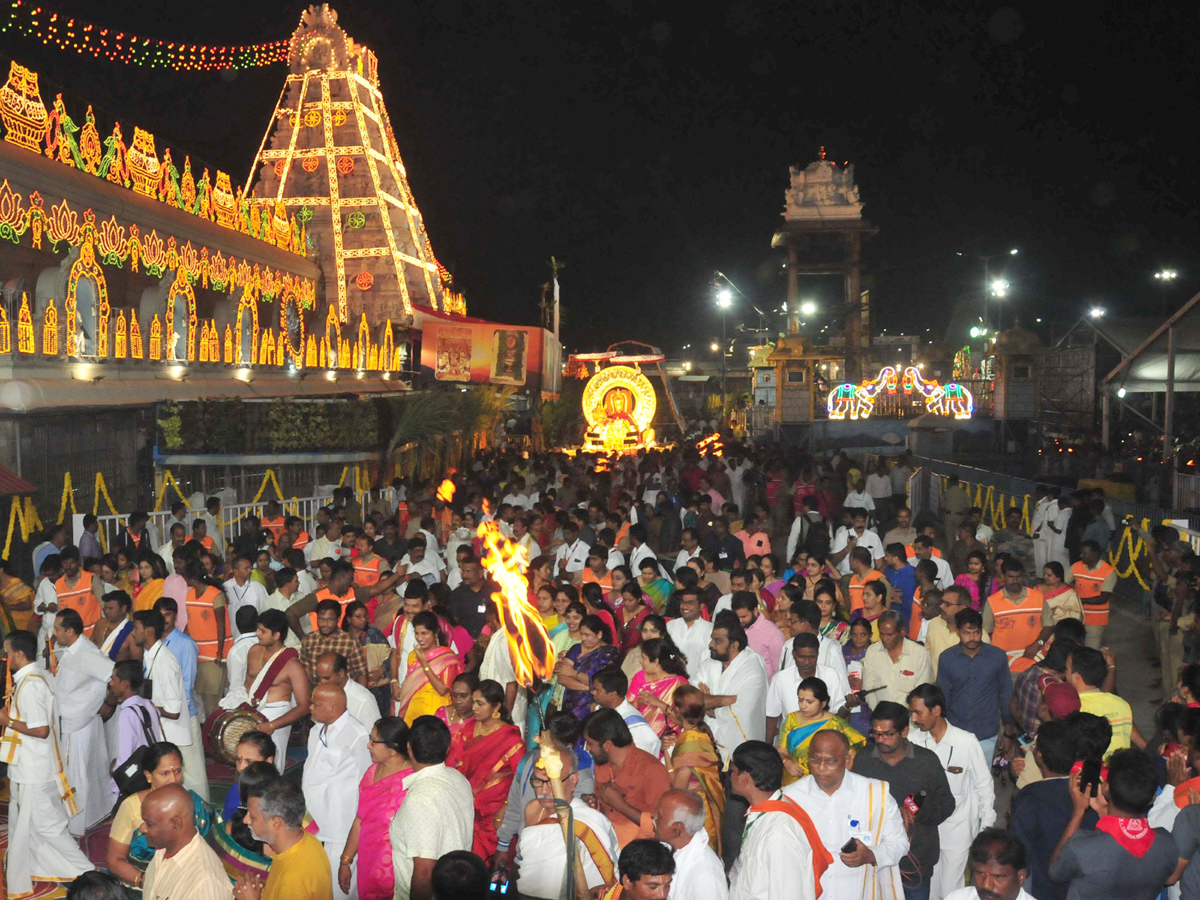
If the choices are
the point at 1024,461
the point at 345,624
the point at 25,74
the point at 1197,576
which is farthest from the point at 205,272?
the point at 1197,576

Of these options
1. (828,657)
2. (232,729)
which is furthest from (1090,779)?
(232,729)

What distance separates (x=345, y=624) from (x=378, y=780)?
119 inches

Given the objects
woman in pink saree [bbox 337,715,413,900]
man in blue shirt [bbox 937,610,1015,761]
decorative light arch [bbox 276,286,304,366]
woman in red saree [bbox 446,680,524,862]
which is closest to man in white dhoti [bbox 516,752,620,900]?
woman in pink saree [bbox 337,715,413,900]

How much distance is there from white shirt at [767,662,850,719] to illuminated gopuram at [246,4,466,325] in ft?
112

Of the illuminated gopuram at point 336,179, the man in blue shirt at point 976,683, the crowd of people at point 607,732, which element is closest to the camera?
the crowd of people at point 607,732

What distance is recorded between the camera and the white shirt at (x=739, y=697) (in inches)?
269

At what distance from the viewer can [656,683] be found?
6.41 metres

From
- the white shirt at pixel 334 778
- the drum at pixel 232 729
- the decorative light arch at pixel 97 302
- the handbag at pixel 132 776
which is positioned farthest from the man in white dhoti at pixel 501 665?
the decorative light arch at pixel 97 302

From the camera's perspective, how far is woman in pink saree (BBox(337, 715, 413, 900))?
511 cm

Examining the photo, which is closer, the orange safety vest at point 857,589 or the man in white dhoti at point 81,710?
the man in white dhoti at point 81,710

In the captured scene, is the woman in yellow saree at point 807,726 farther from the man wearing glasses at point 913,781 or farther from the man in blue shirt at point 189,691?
the man in blue shirt at point 189,691

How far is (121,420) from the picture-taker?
18.0 metres

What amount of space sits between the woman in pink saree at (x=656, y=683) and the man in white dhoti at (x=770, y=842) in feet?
5.14

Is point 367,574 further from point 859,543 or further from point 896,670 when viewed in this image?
point 896,670
